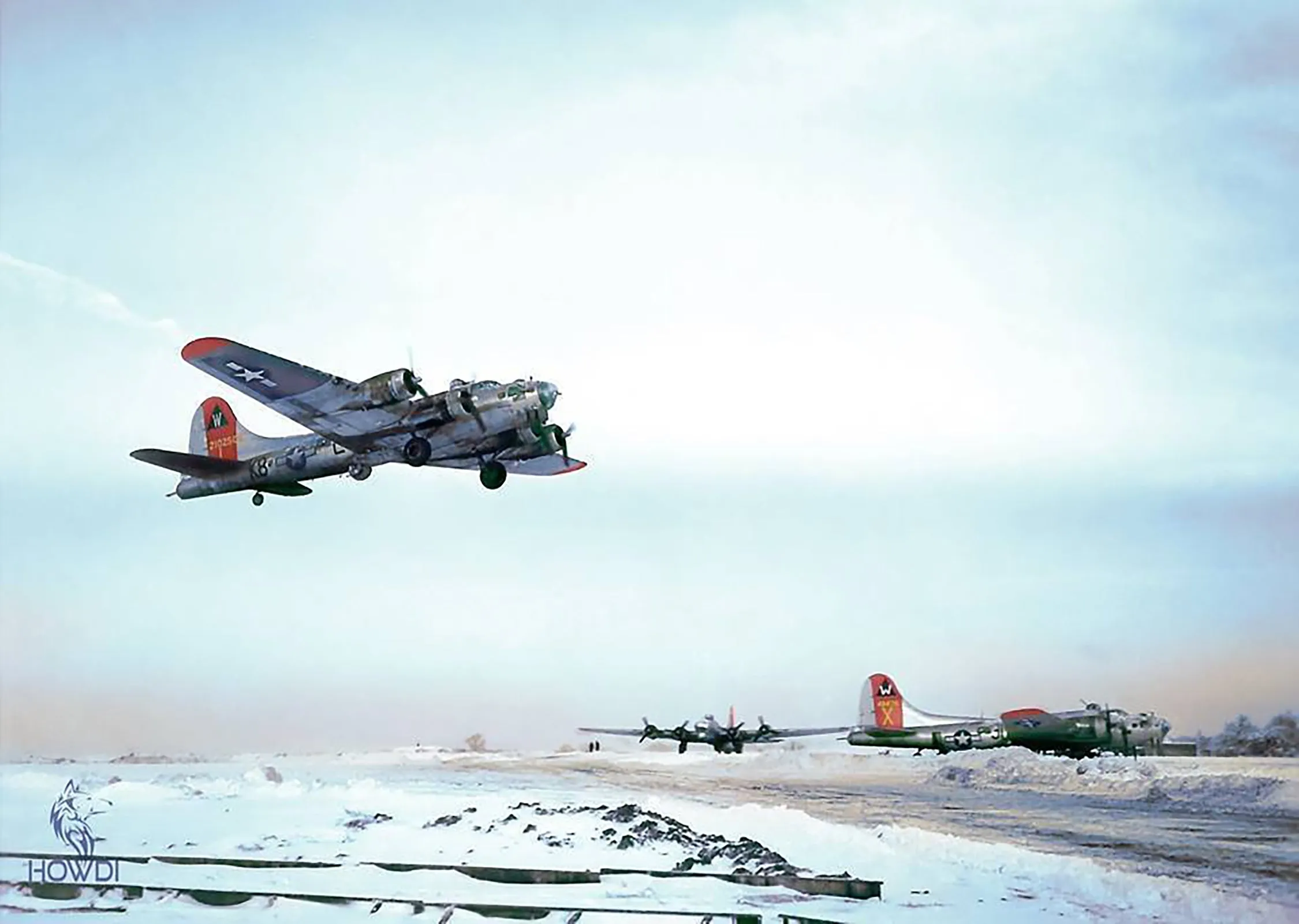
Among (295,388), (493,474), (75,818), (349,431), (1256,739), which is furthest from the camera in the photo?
(75,818)

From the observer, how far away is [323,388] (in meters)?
9.34

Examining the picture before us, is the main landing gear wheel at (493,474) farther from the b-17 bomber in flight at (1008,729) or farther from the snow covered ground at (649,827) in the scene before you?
the b-17 bomber in flight at (1008,729)

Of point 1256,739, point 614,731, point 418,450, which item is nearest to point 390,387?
point 418,450

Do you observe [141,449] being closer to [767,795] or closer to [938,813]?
[767,795]

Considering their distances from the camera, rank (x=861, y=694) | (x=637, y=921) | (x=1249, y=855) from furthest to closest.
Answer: (x=861, y=694) → (x=637, y=921) → (x=1249, y=855)

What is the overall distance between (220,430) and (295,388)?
1033 millimetres

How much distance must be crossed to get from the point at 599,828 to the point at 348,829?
171 centimetres

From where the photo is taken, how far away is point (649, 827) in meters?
9.54

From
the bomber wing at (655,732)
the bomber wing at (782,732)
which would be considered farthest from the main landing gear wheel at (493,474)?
the bomber wing at (782,732)

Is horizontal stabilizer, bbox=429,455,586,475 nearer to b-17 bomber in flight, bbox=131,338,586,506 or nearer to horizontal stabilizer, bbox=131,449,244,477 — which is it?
b-17 bomber in flight, bbox=131,338,586,506

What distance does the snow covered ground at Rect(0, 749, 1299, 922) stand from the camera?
28.9ft

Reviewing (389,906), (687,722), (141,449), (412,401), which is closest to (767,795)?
(687,722)

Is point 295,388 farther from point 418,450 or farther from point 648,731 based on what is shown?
point 648,731

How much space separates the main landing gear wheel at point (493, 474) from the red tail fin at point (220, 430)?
169cm
